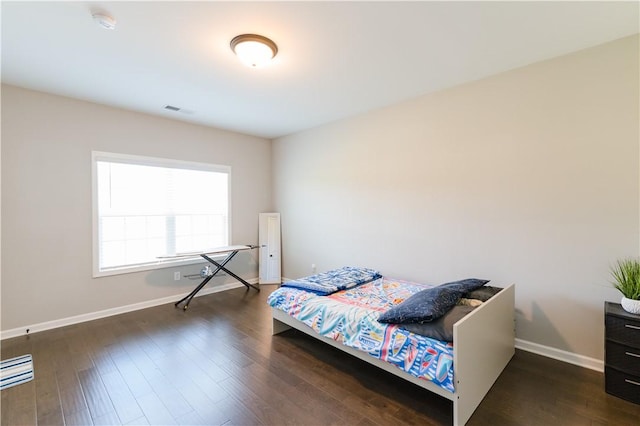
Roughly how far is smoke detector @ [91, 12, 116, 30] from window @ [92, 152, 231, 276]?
2088mm

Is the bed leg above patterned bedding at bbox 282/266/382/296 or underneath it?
underneath

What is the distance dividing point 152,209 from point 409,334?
3837 mm

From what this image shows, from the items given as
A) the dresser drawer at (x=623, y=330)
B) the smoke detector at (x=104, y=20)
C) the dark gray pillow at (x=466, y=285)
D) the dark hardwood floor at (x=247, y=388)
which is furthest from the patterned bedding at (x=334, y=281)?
the smoke detector at (x=104, y=20)

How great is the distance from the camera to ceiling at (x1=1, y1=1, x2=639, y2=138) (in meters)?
1.94

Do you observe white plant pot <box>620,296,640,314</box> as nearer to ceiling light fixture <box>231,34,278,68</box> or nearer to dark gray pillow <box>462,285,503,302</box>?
dark gray pillow <box>462,285,503,302</box>

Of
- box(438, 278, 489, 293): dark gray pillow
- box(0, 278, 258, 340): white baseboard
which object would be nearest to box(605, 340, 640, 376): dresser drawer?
box(438, 278, 489, 293): dark gray pillow

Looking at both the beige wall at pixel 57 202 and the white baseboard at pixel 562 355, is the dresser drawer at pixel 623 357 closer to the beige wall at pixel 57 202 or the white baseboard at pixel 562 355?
the white baseboard at pixel 562 355

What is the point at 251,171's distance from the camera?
5219mm

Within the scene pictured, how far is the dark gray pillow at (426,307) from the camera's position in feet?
6.41

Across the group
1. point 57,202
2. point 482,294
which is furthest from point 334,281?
point 57,202

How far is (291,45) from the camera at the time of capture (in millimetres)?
2346

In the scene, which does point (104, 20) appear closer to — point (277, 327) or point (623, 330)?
point (277, 327)

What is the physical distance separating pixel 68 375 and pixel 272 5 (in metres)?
3.23

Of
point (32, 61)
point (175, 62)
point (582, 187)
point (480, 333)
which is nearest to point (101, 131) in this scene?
point (32, 61)
